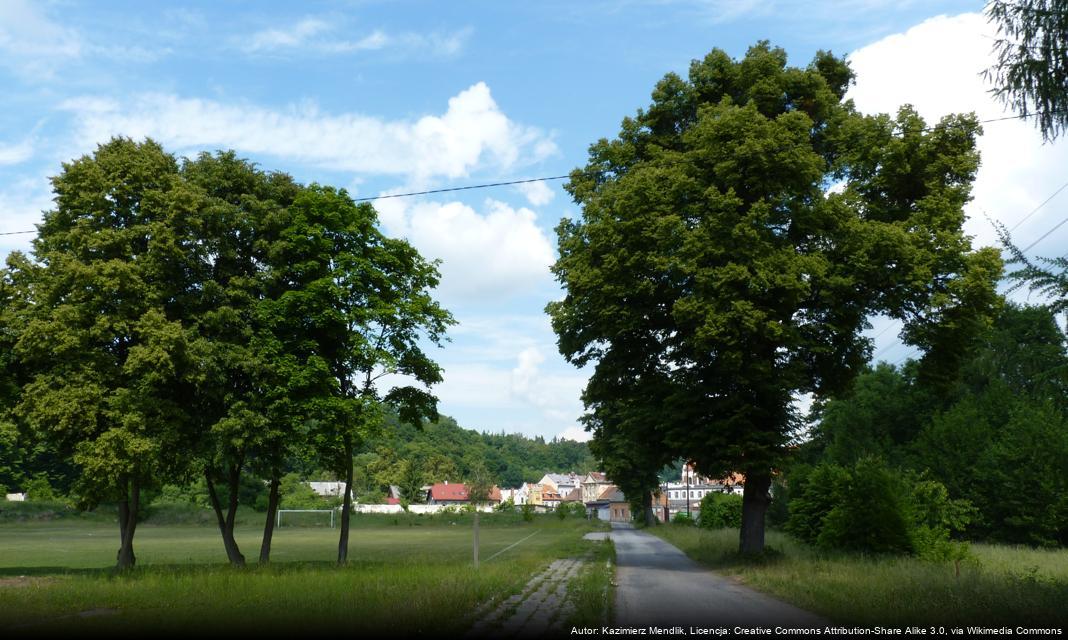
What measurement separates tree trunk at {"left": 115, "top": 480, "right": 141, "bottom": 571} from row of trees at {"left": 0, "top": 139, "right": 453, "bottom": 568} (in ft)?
0.23

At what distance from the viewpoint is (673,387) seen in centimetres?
2595

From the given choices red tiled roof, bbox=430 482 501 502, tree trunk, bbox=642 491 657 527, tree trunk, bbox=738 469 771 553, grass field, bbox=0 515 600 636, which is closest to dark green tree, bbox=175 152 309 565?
grass field, bbox=0 515 600 636

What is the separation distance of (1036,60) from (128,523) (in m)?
26.4

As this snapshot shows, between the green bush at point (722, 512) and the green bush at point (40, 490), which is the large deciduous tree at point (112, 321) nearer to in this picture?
the green bush at point (722, 512)

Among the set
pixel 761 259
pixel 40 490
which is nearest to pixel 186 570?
pixel 761 259

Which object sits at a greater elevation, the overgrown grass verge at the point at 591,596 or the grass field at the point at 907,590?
the grass field at the point at 907,590

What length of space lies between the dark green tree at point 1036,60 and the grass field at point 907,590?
7.06 metres

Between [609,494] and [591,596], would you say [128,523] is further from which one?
[609,494]

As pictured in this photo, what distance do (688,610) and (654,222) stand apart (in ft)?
41.5

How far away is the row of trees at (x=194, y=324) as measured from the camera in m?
22.3

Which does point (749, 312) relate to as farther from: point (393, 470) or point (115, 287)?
point (393, 470)

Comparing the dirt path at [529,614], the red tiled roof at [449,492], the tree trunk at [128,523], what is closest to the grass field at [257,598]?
the dirt path at [529,614]

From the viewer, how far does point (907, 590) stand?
1512 cm

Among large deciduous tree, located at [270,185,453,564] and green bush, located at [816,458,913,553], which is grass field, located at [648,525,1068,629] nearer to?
green bush, located at [816,458,913,553]
